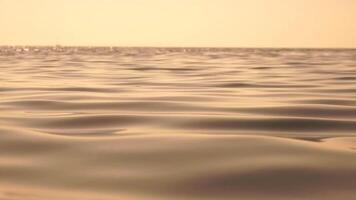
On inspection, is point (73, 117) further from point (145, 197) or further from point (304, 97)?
point (304, 97)

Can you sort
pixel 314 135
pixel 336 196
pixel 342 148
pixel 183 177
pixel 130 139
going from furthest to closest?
pixel 314 135 < pixel 130 139 < pixel 342 148 < pixel 183 177 < pixel 336 196

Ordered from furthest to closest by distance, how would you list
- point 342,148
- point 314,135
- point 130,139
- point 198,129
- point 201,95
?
point 201,95 < point 198,129 < point 314,135 < point 130,139 < point 342,148

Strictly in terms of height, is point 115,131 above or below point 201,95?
below

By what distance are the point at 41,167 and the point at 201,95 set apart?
418 centimetres

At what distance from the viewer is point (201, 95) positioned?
21.6ft

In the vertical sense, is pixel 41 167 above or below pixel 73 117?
below

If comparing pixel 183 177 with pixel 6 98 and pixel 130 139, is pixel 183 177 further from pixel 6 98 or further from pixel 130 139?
pixel 6 98

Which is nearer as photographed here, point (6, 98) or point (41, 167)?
point (41, 167)

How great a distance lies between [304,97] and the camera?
6.36 metres

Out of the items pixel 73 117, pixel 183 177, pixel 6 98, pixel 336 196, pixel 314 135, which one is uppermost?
pixel 6 98

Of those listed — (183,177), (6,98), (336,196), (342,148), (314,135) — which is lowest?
→ (336,196)

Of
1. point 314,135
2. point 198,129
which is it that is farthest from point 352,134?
point 198,129

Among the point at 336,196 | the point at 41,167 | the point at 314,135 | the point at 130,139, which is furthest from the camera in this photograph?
the point at 314,135

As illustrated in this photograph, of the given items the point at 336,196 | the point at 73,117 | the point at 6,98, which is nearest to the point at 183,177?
the point at 336,196
